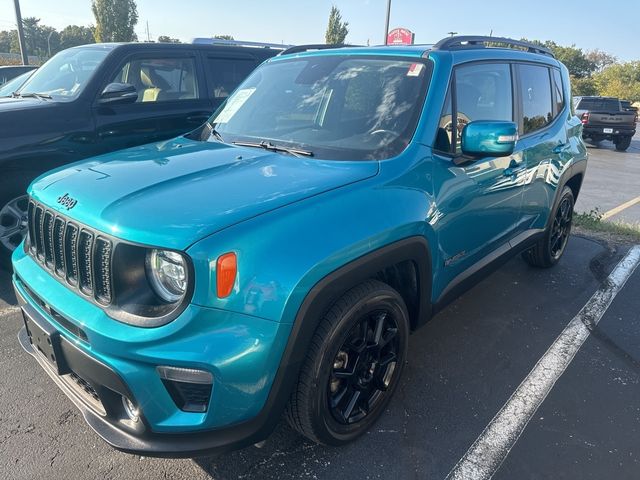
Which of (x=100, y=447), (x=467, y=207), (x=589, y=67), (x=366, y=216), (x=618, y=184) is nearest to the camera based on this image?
(x=366, y=216)

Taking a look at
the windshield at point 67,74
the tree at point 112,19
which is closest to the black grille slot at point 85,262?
the windshield at point 67,74

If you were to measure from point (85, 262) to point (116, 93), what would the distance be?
294cm

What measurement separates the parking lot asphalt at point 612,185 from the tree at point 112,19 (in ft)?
114

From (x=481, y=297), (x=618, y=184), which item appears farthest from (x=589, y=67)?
(x=481, y=297)

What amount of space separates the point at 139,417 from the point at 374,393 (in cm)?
118

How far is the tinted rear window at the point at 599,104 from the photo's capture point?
17391mm

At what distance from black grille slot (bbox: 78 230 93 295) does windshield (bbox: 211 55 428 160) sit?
1181mm

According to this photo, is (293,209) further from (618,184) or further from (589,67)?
(589,67)

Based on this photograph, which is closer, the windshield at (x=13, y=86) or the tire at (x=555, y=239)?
the tire at (x=555, y=239)

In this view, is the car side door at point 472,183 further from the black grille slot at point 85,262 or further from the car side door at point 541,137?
the black grille slot at point 85,262

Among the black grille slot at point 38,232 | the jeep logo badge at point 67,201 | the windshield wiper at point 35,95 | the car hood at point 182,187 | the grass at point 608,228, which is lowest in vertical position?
the grass at point 608,228

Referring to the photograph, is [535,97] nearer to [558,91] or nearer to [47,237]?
[558,91]

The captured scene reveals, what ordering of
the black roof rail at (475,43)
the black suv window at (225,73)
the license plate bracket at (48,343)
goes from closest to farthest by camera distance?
1. the license plate bracket at (48,343)
2. the black roof rail at (475,43)
3. the black suv window at (225,73)

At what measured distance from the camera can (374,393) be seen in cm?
251
